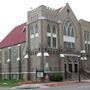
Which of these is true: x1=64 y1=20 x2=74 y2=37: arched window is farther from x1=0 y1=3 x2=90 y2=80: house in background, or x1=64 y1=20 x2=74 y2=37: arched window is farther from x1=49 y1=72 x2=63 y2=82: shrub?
x1=49 y1=72 x2=63 y2=82: shrub

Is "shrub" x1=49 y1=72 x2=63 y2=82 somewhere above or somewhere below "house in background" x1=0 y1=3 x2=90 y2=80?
below

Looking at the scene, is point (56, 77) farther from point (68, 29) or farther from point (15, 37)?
point (15, 37)

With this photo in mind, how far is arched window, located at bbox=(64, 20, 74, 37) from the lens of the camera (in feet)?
190

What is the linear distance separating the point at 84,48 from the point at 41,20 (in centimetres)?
1441

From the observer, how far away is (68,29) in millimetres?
58562

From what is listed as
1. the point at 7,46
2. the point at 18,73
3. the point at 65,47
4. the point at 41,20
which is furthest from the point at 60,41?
the point at 7,46

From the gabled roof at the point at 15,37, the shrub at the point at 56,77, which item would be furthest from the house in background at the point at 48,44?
the shrub at the point at 56,77

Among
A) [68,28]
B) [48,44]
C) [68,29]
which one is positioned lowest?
[48,44]

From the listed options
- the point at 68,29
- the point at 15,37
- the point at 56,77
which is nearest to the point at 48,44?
the point at 56,77

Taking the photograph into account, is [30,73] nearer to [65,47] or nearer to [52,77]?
[52,77]

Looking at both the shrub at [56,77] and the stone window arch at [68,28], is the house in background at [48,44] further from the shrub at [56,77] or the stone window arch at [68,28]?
the shrub at [56,77]

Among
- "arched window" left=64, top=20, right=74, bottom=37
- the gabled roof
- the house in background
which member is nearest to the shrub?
the house in background

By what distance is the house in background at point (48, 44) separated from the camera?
172 feet

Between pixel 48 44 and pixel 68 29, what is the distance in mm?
7692
